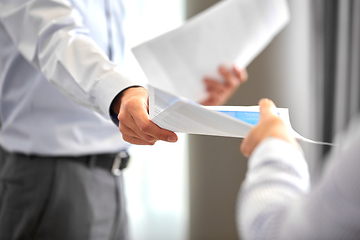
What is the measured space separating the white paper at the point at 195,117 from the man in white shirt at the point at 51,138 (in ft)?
1.06

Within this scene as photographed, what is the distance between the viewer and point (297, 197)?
0.99 ft

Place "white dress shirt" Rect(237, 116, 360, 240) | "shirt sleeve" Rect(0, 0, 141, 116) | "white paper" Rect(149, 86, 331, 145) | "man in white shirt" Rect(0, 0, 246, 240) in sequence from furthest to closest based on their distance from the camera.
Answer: "man in white shirt" Rect(0, 0, 246, 240) < "shirt sleeve" Rect(0, 0, 141, 116) < "white paper" Rect(149, 86, 331, 145) < "white dress shirt" Rect(237, 116, 360, 240)

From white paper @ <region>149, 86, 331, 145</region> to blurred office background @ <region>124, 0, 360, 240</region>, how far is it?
3.72 ft

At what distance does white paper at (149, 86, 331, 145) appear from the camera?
0.37m

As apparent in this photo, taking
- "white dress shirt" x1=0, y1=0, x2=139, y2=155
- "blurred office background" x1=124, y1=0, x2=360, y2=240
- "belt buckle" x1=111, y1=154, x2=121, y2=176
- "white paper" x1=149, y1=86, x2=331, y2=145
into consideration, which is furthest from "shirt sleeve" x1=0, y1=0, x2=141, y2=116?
"blurred office background" x1=124, y1=0, x2=360, y2=240

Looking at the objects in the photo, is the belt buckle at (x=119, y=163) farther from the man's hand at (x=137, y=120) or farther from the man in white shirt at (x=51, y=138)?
the man's hand at (x=137, y=120)

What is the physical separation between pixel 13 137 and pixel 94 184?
221 millimetres

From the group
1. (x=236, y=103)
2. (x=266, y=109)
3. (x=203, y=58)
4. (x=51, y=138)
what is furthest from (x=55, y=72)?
(x=236, y=103)

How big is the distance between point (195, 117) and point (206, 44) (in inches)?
13.8

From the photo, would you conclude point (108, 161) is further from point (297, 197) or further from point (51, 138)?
point (297, 197)

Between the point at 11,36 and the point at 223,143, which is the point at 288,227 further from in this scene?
the point at 223,143

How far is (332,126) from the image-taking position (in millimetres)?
1644

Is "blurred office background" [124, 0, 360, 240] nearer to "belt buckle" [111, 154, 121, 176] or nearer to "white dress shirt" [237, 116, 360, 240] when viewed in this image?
"belt buckle" [111, 154, 121, 176]

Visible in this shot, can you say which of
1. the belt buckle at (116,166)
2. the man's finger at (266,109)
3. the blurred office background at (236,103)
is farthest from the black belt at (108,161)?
the blurred office background at (236,103)
